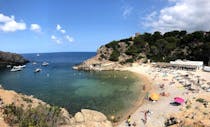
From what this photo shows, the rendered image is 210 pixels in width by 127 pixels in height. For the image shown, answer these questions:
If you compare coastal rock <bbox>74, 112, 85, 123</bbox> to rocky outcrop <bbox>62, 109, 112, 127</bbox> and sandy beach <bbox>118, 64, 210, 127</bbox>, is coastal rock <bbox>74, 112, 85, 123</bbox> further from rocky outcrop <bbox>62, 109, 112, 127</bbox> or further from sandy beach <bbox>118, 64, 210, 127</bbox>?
sandy beach <bbox>118, 64, 210, 127</bbox>

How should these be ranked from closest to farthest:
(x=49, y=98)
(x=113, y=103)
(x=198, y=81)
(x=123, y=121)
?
(x=123, y=121), (x=113, y=103), (x=49, y=98), (x=198, y=81)

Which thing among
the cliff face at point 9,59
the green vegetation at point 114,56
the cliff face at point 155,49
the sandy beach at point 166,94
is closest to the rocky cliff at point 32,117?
the sandy beach at point 166,94

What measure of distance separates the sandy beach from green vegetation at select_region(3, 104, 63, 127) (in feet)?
39.3

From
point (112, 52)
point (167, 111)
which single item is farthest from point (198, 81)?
point (112, 52)

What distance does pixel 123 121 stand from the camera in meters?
35.0

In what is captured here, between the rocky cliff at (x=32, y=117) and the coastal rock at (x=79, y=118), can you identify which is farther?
the coastal rock at (x=79, y=118)

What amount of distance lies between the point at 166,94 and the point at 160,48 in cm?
5786

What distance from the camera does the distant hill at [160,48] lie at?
3647 inches

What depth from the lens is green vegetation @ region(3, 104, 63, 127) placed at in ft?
72.1

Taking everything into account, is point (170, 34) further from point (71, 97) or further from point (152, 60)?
point (71, 97)

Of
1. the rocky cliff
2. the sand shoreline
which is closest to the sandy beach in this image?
the sand shoreline

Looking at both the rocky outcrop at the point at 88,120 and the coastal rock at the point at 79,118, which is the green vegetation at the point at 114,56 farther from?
the coastal rock at the point at 79,118

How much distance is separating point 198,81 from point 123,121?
28540mm

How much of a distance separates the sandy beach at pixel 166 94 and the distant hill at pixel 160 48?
19320 mm
